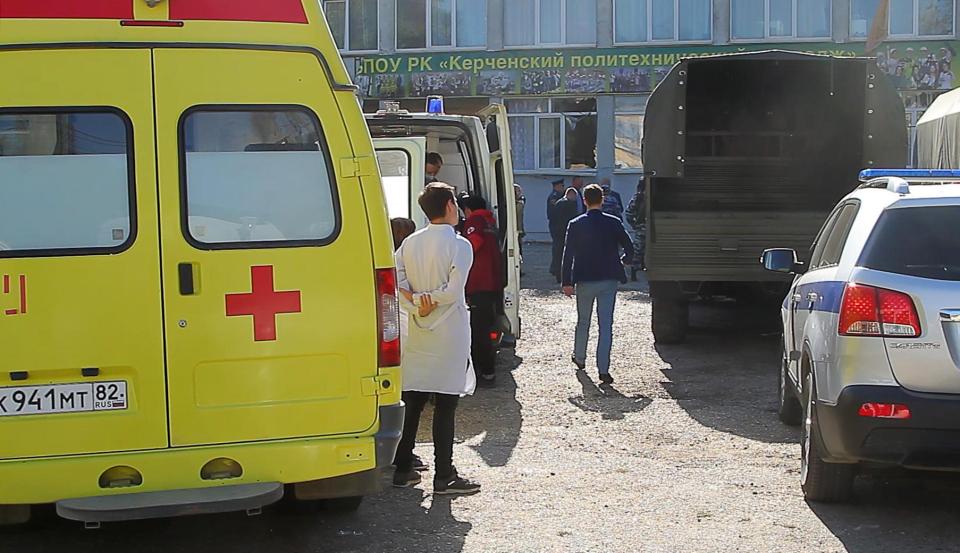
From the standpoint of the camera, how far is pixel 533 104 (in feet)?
102

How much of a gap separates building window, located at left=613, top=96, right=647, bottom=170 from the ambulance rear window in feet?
84.8

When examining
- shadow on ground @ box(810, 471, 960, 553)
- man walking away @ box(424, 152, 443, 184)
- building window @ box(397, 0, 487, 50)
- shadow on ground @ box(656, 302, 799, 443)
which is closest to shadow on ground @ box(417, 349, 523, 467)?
shadow on ground @ box(656, 302, 799, 443)

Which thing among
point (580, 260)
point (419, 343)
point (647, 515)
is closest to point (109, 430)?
point (419, 343)

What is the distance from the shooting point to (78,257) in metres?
4.91

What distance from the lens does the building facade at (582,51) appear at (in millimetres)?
29797

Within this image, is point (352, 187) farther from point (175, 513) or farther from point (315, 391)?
point (175, 513)

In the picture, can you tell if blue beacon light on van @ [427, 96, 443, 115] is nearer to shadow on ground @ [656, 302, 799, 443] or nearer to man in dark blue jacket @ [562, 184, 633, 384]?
man in dark blue jacket @ [562, 184, 633, 384]

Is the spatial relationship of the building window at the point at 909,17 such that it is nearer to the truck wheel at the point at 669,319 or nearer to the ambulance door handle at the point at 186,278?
the truck wheel at the point at 669,319

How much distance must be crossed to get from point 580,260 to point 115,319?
5887 mm

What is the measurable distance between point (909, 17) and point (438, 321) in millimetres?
26278

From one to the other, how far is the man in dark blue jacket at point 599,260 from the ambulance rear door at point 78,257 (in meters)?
5.77

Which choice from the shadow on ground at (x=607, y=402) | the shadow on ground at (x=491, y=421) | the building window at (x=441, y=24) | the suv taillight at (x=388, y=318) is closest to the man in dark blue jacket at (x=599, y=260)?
the shadow on ground at (x=607, y=402)

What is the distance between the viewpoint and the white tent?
16.2 meters

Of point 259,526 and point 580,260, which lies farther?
point 580,260
